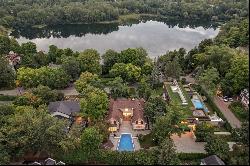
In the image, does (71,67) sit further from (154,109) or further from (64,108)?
(154,109)

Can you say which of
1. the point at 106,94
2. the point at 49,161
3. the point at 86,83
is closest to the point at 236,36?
the point at 86,83

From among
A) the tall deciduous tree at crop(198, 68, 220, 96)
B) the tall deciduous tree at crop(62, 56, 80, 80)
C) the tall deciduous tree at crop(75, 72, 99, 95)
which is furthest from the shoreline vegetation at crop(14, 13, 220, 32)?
the tall deciduous tree at crop(198, 68, 220, 96)

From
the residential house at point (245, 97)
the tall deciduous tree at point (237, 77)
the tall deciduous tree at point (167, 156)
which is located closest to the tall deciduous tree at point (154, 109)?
the tall deciduous tree at point (167, 156)

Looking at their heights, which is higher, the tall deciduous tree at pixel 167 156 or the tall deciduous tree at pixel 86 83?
the tall deciduous tree at pixel 86 83

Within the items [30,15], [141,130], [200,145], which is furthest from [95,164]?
[30,15]

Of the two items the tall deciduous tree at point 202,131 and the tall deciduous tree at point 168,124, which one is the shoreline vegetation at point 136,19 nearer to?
the tall deciduous tree at point 168,124

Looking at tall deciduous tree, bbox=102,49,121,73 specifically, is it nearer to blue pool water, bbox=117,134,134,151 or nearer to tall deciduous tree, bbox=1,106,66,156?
blue pool water, bbox=117,134,134,151
